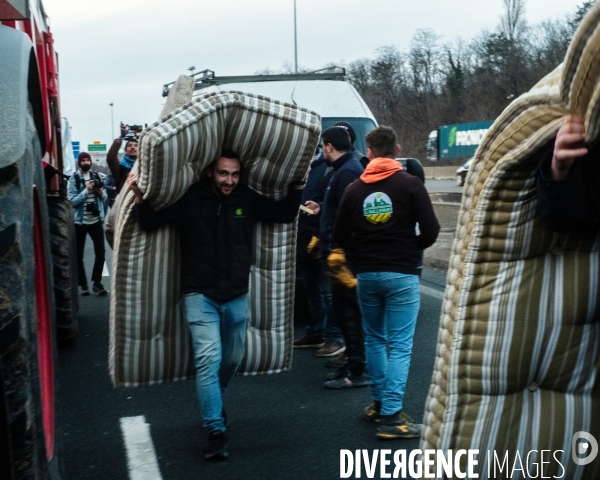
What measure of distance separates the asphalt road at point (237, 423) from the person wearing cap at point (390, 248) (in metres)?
0.26

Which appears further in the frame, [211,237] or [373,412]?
[373,412]

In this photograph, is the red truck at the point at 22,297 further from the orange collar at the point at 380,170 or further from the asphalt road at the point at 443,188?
the asphalt road at the point at 443,188

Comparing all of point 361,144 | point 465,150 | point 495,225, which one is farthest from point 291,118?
point 465,150

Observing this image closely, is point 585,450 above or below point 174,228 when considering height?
below

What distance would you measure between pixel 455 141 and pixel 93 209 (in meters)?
45.6

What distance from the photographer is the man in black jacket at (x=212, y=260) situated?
5203mm

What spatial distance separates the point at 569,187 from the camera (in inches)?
112

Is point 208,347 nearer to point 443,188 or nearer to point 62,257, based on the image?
point 62,257

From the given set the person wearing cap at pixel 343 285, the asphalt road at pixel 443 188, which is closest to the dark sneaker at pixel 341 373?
the person wearing cap at pixel 343 285

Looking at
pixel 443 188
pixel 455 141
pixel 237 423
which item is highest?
pixel 455 141

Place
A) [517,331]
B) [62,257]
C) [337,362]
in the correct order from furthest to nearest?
1. [62,257]
2. [337,362]
3. [517,331]

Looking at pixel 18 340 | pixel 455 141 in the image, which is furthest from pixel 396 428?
pixel 455 141

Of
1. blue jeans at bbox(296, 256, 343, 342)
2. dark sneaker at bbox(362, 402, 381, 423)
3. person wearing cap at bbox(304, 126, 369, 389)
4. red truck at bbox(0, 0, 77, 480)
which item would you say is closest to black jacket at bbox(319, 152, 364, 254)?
person wearing cap at bbox(304, 126, 369, 389)

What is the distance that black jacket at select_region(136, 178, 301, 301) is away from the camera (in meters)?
5.22
